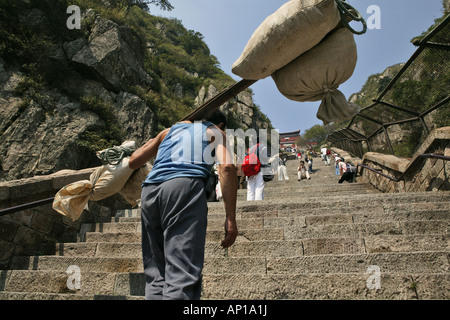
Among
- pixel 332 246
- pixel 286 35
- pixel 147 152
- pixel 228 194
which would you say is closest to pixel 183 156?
pixel 228 194

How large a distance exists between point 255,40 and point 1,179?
11.2 m

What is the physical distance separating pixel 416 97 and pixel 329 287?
5.82m

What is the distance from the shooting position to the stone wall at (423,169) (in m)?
4.46

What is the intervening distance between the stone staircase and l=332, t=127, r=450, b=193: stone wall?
0.63 metres

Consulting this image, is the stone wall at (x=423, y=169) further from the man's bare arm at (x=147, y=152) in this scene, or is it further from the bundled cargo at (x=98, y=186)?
the bundled cargo at (x=98, y=186)

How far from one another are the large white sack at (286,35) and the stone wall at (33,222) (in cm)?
314

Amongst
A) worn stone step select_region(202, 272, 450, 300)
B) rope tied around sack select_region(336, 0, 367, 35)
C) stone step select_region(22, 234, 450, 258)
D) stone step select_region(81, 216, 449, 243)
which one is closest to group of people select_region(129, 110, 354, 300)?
worn stone step select_region(202, 272, 450, 300)

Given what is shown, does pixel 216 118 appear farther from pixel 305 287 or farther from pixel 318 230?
pixel 318 230

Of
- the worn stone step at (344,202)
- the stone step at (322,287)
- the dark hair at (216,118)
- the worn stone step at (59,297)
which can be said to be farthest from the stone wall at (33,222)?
the dark hair at (216,118)

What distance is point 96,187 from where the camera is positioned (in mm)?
2818

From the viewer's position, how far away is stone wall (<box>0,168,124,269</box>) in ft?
10.9

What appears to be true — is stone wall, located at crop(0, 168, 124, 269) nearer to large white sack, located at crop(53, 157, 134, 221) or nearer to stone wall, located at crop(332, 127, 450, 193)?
large white sack, located at crop(53, 157, 134, 221)

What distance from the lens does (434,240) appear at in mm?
2709
